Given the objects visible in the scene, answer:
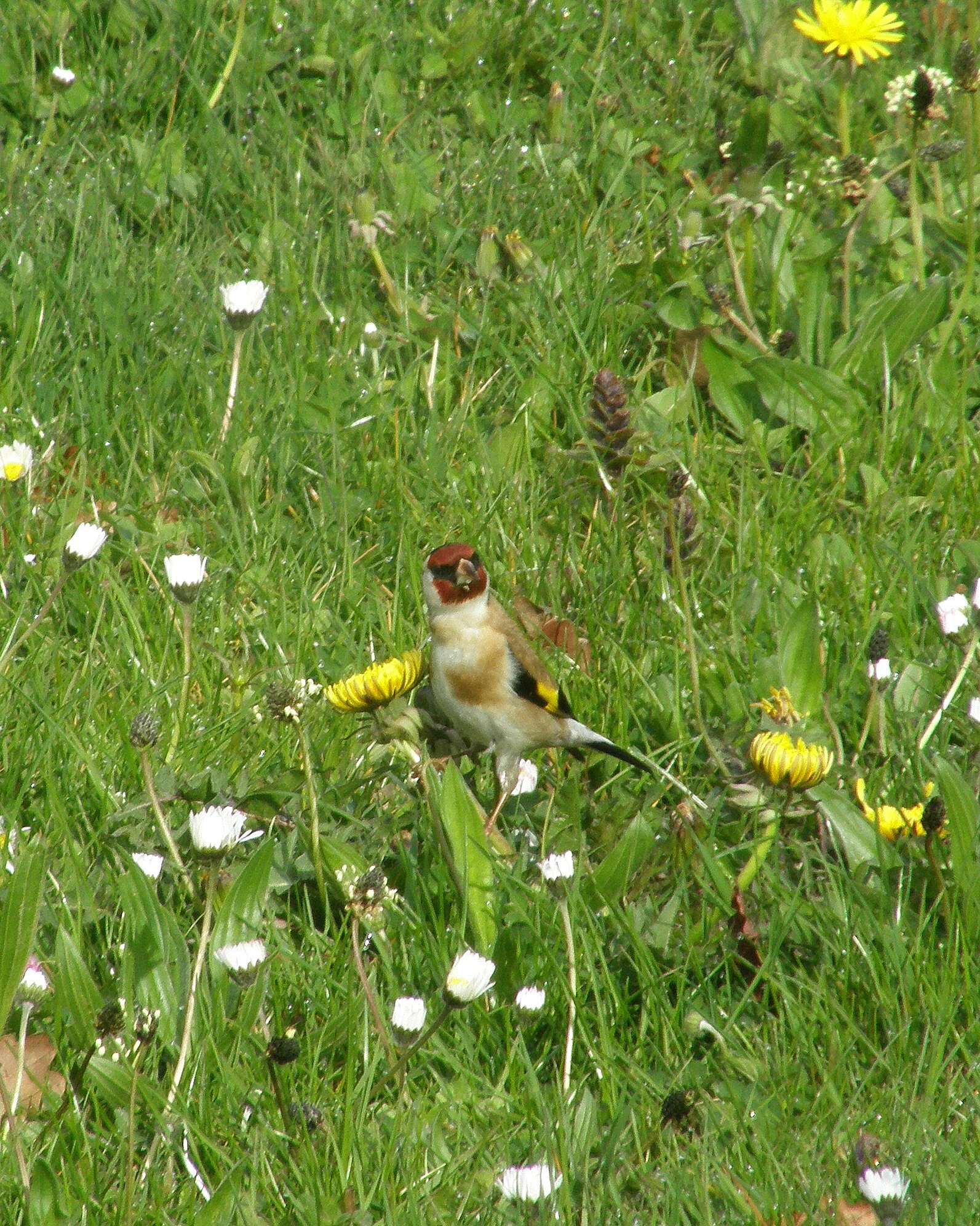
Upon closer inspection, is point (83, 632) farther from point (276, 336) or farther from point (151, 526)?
point (276, 336)

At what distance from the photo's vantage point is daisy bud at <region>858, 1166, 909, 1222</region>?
1.88 metres

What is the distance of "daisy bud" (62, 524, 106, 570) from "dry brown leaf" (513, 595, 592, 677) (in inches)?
42.9

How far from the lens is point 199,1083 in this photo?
2.33 m

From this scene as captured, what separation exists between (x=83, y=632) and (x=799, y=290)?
242 centimetres

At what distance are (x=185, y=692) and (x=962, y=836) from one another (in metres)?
1.60

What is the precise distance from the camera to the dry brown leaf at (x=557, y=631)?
3.60 meters

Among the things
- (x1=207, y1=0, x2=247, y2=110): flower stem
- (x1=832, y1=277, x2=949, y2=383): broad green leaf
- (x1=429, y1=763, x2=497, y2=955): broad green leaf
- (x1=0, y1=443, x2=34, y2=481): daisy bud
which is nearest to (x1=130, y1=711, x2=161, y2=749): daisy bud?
(x1=429, y1=763, x2=497, y2=955): broad green leaf

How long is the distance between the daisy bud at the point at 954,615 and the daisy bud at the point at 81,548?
5.65 ft

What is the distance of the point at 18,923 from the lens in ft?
7.37

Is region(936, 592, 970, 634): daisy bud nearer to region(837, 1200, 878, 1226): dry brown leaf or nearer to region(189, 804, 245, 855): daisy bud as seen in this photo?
region(837, 1200, 878, 1226): dry brown leaf

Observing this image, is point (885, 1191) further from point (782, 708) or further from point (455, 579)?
point (455, 579)

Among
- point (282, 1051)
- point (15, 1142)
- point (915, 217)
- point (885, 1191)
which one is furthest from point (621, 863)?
point (915, 217)

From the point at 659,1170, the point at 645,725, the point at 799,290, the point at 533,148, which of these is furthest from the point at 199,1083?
the point at 533,148

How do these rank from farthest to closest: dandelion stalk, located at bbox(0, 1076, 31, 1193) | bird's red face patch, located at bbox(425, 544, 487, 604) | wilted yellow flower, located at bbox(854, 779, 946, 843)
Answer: bird's red face patch, located at bbox(425, 544, 487, 604), wilted yellow flower, located at bbox(854, 779, 946, 843), dandelion stalk, located at bbox(0, 1076, 31, 1193)
